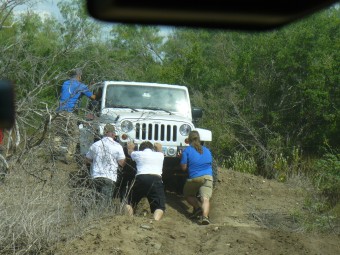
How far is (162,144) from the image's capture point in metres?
12.7

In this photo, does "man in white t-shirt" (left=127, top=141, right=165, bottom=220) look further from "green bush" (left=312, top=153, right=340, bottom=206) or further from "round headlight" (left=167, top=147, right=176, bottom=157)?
"green bush" (left=312, top=153, right=340, bottom=206)

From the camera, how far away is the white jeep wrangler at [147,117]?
1232 centimetres

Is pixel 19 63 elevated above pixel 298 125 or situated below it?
above

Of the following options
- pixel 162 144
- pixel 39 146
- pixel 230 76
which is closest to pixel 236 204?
pixel 162 144

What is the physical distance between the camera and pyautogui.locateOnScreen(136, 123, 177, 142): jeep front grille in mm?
12648

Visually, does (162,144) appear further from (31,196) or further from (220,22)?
(220,22)

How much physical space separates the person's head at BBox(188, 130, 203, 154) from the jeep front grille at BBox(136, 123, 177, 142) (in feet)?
1.69

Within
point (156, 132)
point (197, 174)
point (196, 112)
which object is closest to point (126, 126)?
point (156, 132)

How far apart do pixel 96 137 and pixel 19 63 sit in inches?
57.8

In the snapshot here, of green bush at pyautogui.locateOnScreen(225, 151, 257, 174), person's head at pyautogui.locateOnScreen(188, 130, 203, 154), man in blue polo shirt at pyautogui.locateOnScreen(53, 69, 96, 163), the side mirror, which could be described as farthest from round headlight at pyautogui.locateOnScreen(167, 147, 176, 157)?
green bush at pyautogui.locateOnScreen(225, 151, 257, 174)

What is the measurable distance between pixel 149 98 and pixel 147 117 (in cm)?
121

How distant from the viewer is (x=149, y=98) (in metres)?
13.7

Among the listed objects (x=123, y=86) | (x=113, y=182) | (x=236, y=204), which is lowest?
(x=236, y=204)

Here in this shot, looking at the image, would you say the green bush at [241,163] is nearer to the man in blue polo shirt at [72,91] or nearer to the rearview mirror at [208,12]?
the man in blue polo shirt at [72,91]
